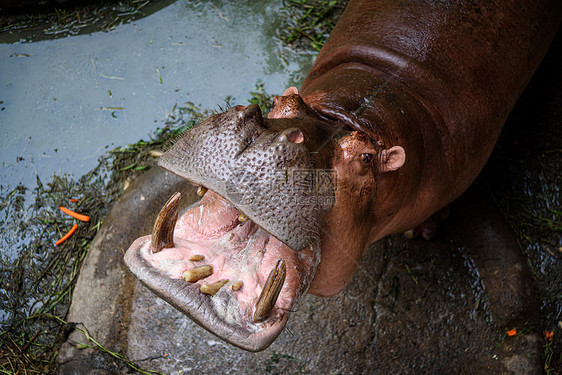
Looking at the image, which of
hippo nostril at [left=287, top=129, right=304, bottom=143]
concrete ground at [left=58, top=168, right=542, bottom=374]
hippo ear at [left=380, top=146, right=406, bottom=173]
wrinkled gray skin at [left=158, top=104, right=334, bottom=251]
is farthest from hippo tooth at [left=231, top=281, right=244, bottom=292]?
concrete ground at [left=58, top=168, right=542, bottom=374]

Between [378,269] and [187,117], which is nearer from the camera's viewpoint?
[378,269]

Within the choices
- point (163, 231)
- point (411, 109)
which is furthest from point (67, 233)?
point (411, 109)

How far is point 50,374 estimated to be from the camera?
9.41ft

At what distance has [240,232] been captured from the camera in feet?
6.12

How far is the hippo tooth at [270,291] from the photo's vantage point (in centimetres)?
155

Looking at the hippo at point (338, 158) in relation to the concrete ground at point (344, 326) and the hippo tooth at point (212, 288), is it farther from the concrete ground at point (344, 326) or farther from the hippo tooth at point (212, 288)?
the concrete ground at point (344, 326)

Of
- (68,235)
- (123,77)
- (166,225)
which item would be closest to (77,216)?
(68,235)

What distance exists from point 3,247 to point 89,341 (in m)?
0.88

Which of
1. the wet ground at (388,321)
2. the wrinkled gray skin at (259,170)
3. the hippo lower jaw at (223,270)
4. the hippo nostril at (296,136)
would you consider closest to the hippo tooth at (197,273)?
the hippo lower jaw at (223,270)

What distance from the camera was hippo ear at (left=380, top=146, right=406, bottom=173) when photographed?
180cm

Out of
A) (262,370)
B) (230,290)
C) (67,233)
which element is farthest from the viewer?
(67,233)

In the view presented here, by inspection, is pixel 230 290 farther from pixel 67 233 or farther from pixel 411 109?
pixel 67 233

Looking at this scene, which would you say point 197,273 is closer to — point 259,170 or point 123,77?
point 259,170

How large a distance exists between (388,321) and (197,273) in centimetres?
150
